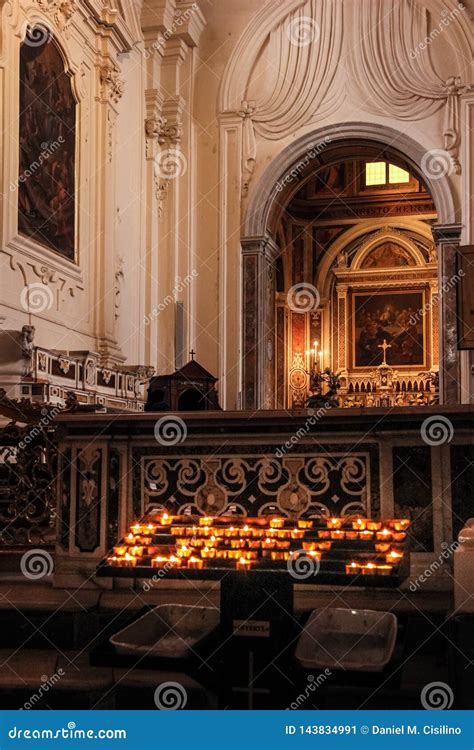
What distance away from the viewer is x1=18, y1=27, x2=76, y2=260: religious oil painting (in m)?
10.5

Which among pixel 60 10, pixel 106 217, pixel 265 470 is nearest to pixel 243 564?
pixel 265 470

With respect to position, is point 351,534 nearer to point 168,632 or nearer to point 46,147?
point 168,632

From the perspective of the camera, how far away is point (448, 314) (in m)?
14.1

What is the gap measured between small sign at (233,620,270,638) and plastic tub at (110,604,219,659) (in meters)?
0.13

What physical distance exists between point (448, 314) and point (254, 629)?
438 inches

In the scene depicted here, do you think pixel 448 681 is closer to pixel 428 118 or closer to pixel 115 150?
pixel 115 150

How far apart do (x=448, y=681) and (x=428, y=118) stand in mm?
12395

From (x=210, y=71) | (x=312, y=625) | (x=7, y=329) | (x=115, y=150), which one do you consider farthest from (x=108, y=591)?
(x=210, y=71)

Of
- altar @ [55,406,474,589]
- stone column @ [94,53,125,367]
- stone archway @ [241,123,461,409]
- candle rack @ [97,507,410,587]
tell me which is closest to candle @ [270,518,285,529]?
candle rack @ [97,507,410,587]

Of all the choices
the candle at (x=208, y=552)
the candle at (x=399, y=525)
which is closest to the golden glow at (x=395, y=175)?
the candle at (x=399, y=525)

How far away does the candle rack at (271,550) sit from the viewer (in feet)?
11.2

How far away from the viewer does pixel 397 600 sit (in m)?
4.44

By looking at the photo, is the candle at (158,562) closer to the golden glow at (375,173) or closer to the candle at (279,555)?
the candle at (279,555)

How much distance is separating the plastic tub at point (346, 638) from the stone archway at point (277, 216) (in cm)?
1073
